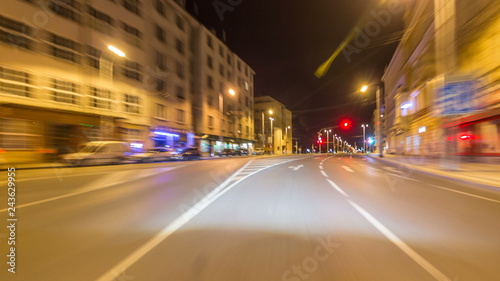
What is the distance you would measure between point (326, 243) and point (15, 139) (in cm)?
2239

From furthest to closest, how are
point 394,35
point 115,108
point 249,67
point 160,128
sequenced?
1. point 249,67
2. point 160,128
3. point 115,108
4. point 394,35

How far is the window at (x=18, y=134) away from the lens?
16688 mm

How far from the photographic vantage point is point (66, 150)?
20750mm

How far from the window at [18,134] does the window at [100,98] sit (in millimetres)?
5312

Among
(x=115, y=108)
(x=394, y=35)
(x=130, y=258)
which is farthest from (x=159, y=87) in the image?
(x=130, y=258)

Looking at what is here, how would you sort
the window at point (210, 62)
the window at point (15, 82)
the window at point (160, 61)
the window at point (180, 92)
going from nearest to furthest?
the window at point (15, 82)
the window at point (160, 61)
the window at point (180, 92)
the window at point (210, 62)

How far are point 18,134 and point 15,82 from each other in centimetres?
370

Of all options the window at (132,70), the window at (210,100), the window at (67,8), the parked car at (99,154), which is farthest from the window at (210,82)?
the parked car at (99,154)

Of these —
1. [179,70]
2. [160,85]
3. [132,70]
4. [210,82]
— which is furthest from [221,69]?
[132,70]

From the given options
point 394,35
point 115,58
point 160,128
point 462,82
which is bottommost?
point 160,128

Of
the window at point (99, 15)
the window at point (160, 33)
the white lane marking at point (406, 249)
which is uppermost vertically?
the window at point (160, 33)

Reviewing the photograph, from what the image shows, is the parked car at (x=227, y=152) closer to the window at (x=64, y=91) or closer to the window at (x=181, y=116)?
the window at (x=181, y=116)

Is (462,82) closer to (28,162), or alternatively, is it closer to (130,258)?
(130,258)

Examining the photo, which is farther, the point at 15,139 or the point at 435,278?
the point at 15,139
